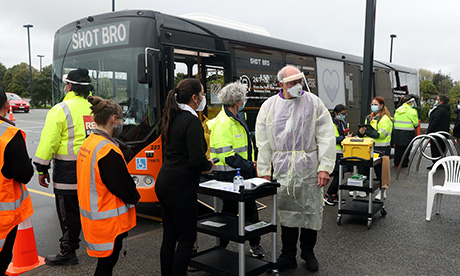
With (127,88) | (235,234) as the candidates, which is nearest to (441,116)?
(127,88)

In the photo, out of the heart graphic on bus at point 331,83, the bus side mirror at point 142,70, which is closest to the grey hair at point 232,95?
the bus side mirror at point 142,70

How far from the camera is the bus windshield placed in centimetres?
586

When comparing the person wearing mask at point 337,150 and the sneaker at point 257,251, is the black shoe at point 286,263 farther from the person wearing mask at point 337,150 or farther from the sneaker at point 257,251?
the person wearing mask at point 337,150

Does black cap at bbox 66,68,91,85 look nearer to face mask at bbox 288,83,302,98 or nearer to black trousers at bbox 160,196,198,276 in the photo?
black trousers at bbox 160,196,198,276

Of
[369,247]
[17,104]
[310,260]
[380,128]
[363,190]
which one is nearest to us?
[310,260]

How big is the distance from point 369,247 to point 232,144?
7.27ft

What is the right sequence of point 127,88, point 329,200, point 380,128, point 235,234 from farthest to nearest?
point 380,128 → point 329,200 → point 127,88 → point 235,234

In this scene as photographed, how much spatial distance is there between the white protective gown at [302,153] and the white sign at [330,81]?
6.57 meters

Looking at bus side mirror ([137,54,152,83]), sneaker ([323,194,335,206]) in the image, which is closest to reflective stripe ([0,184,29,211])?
bus side mirror ([137,54,152,83])

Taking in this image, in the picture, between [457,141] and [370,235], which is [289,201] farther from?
[457,141]

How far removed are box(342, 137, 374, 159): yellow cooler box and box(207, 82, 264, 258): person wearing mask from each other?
203 cm

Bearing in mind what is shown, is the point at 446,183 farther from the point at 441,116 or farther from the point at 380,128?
the point at 441,116

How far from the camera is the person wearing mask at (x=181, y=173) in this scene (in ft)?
10.8

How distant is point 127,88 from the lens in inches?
235
